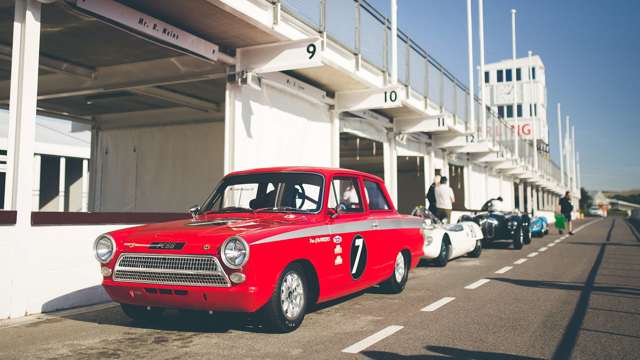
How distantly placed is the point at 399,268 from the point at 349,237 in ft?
5.71

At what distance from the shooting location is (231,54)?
10562 mm

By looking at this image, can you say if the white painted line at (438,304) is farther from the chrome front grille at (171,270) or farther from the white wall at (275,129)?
the white wall at (275,129)

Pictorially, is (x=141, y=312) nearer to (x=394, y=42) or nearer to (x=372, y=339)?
(x=372, y=339)

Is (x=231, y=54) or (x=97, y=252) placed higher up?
(x=231, y=54)

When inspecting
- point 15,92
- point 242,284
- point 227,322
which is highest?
point 15,92

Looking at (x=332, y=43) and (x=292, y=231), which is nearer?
(x=292, y=231)

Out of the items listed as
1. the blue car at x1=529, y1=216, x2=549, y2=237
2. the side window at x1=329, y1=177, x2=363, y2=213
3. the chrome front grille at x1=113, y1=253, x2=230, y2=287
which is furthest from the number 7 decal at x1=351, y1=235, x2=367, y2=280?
the blue car at x1=529, y1=216, x2=549, y2=237

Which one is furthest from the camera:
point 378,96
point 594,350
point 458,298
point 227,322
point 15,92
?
point 378,96

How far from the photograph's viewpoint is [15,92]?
6.44 m

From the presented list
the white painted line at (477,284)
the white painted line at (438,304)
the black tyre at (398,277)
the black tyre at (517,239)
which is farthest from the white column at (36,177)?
the white painted line at (438,304)

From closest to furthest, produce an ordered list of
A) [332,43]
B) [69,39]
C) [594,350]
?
[594,350] < [69,39] < [332,43]

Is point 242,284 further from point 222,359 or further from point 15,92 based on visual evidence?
point 15,92

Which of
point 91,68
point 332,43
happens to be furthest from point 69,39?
point 332,43

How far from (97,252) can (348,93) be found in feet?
32.3
